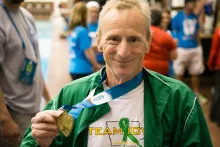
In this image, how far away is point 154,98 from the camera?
49.1 inches

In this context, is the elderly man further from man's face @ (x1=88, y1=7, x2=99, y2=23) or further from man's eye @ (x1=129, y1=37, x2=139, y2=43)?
man's face @ (x1=88, y1=7, x2=99, y2=23)

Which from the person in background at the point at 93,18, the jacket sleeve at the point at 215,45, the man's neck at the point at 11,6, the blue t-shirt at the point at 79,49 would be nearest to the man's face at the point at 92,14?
Answer: the person in background at the point at 93,18

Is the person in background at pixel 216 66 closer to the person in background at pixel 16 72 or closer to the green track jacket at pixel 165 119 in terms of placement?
the person in background at pixel 16 72

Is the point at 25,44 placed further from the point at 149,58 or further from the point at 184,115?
the point at 149,58

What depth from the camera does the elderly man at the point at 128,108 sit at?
117 cm

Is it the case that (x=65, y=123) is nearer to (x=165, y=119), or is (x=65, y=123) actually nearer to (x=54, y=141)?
(x=54, y=141)

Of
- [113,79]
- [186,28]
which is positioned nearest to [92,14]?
[186,28]

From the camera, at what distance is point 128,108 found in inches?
48.9

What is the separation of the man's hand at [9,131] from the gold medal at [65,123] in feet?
2.94

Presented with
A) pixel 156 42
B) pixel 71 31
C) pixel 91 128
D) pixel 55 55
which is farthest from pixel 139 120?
pixel 55 55

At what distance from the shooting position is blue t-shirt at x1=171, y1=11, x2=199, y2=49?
16.7ft

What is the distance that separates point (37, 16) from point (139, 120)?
17878 millimetres

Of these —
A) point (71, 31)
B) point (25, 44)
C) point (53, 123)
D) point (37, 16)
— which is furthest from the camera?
point (37, 16)

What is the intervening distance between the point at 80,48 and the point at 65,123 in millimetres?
2911
